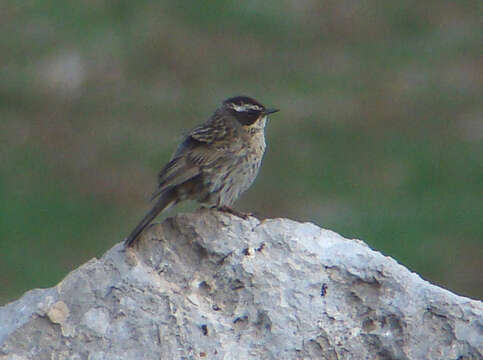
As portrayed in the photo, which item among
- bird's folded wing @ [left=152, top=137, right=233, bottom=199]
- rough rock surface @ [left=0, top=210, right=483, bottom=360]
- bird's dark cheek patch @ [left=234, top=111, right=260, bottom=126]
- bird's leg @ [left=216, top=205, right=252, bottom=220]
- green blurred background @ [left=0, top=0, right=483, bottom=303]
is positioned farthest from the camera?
green blurred background @ [left=0, top=0, right=483, bottom=303]

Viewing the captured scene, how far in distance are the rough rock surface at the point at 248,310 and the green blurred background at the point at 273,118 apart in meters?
6.48

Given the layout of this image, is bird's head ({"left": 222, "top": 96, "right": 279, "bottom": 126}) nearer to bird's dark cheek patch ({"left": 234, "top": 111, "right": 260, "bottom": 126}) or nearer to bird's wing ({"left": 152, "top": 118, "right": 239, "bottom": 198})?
bird's dark cheek patch ({"left": 234, "top": 111, "right": 260, "bottom": 126})

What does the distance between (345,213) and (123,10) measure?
5578 mm

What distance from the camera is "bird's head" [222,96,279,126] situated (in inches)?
331

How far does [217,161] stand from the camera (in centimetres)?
798

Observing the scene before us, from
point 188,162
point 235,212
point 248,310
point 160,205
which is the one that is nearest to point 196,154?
point 188,162

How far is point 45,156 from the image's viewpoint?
15.7 metres

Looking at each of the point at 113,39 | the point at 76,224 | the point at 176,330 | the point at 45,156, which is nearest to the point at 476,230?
the point at 76,224

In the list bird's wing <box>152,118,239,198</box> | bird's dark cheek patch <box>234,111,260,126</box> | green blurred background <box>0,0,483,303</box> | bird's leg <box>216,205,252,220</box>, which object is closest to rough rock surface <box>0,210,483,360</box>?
bird's leg <box>216,205,252,220</box>

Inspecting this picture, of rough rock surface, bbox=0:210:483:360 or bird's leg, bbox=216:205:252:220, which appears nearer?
rough rock surface, bbox=0:210:483:360

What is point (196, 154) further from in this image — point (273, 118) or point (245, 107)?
point (273, 118)

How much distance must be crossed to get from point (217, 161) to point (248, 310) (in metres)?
2.04

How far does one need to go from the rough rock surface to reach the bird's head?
6.89 feet

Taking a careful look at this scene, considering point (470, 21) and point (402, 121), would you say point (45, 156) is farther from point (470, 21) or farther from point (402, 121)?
point (470, 21)
